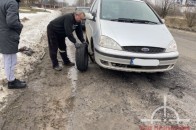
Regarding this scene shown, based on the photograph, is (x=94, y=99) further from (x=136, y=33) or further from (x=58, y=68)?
(x=58, y=68)

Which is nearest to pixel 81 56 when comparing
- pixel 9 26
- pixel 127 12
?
pixel 127 12

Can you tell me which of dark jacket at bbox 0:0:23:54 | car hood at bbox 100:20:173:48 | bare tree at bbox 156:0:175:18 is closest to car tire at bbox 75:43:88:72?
car hood at bbox 100:20:173:48

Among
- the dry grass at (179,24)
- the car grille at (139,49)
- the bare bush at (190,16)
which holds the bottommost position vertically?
the dry grass at (179,24)

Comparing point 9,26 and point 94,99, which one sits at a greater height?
point 9,26

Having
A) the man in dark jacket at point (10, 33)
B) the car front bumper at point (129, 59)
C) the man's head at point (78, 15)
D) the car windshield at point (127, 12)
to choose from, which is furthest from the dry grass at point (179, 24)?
the man in dark jacket at point (10, 33)

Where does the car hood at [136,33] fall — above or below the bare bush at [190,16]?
above

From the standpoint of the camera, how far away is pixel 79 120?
379 centimetres

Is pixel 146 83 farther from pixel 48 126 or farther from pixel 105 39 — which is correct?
pixel 48 126

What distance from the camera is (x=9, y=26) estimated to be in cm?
434
